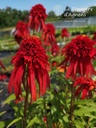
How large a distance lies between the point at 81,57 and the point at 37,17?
1639mm

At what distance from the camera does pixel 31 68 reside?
1.57 m

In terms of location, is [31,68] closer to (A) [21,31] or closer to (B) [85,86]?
(B) [85,86]

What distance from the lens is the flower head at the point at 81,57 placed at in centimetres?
192

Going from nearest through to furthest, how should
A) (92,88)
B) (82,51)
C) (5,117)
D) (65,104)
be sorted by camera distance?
(82,51) < (65,104) < (92,88) < (5,117)

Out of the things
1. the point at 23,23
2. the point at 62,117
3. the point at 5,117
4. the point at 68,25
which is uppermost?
the point at 23,23

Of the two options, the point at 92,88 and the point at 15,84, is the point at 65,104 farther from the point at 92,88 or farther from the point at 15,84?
the point at 15,84

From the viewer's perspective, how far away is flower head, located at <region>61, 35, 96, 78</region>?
6.28 feet

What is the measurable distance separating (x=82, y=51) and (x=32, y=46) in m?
0.41

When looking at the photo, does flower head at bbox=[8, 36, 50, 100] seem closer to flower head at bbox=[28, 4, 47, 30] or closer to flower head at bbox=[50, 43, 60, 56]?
flower head at bbox=[28, 4, 47, 30]

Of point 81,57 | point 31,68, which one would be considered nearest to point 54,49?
point 81,57

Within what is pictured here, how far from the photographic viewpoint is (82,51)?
1.95 meters

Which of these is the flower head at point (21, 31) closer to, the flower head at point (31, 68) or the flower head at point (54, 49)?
the flower head at point (54, 49)

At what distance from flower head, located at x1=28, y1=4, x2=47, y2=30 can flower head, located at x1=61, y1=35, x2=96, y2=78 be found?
1.52 meters

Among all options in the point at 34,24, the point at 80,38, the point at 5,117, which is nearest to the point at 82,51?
the point at 80,38
